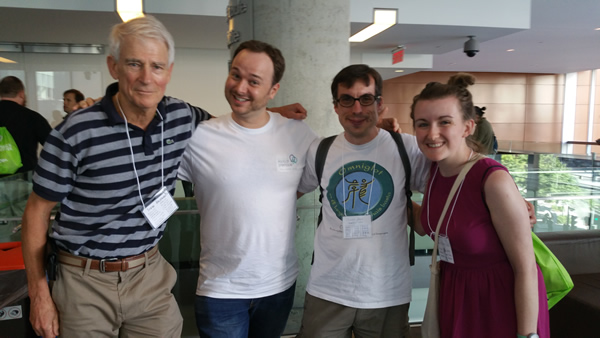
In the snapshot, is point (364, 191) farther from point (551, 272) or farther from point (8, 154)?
point (8, 154)

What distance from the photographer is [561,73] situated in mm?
19719

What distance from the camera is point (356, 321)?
6.42 ft

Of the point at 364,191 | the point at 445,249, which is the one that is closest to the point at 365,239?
the point at 364,191

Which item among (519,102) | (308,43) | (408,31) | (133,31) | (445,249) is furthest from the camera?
(519,102)

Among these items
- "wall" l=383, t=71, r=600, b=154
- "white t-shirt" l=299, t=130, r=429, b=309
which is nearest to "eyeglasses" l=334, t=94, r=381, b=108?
"white t-shirt" l=299, t=130, r=429, b=309

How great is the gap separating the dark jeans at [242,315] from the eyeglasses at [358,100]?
2.95 ft

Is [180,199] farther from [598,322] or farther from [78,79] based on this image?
[78,79]

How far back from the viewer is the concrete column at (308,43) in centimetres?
273

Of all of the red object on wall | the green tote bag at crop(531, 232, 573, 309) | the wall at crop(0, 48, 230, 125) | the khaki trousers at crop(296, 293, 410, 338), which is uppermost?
the wall at crop(0, 48, 230, 125)

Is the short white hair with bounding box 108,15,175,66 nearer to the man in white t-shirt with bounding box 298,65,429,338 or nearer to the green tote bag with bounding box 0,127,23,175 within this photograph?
the man in white t-shirt with bounding box 298,65,429,338

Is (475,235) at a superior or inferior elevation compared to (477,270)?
superior

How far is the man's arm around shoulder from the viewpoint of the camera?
1.63 meters

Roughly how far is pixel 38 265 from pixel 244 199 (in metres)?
0.82

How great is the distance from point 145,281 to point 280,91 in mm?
1478
